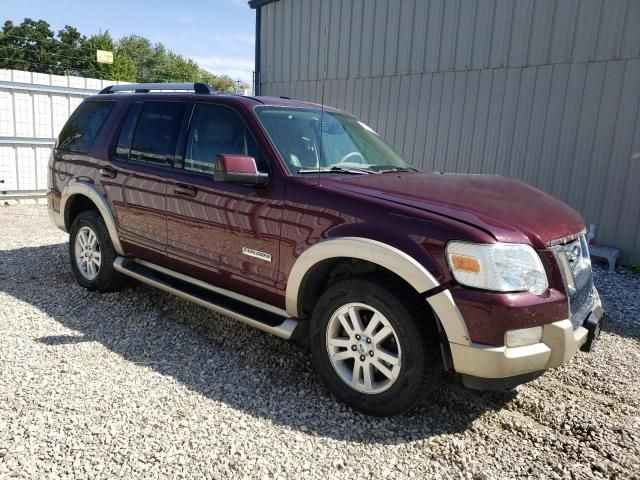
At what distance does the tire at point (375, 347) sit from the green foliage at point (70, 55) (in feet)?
124

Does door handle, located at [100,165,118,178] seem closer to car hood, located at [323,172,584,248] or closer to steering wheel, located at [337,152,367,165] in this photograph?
steering wheel, located at [337,152,367,165]

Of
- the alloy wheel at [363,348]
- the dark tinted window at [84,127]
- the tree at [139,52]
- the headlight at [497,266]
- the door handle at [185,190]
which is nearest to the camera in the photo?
the headlight at [497,266]

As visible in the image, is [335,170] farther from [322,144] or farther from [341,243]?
[341,243]

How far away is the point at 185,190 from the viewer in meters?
3.93

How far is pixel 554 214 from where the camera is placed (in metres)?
3.14

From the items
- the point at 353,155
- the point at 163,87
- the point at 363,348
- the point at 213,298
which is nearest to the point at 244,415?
the point at 363,348

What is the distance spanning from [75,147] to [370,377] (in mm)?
3826

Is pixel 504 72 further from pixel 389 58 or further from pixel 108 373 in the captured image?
pixel 108 373

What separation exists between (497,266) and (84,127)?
4268 millimetres

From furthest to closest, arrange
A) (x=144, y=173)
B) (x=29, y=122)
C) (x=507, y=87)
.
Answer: (x=29, y=122), (x=507, y=87), (x=144, y=173)

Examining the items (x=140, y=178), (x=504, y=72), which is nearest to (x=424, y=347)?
(x=140, y=178)

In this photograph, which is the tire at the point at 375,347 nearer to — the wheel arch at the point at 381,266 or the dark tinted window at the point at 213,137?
the wheel arch at the point at 381,266

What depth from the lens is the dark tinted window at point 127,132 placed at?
4.55 metres

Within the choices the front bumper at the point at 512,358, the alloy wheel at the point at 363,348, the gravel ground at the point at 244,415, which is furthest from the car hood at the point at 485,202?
the gravel ground at the point at 244,415
